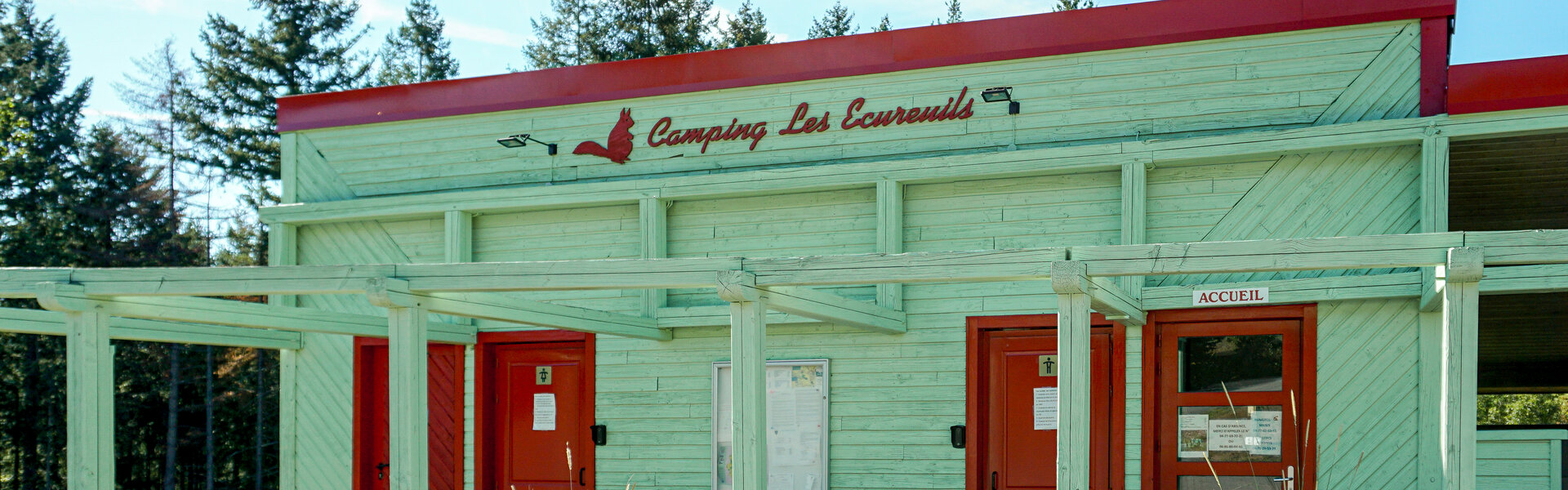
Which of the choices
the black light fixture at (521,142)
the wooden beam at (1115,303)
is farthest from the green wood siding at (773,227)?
the wooden beam at (1115,303)

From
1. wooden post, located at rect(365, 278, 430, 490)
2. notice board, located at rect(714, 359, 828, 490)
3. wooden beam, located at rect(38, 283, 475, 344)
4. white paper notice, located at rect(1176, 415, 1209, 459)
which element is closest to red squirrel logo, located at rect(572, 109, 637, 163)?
notice board, located at rect(714, 359, 828, 490)

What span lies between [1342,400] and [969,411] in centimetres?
254

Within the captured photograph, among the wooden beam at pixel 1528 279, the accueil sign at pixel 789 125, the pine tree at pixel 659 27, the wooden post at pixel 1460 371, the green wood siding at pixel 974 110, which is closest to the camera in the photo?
the wooden post at pixel 1460 371

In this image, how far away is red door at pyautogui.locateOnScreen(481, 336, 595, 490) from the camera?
1084 centimetres

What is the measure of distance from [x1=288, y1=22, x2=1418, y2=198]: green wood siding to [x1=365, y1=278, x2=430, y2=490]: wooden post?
3741mm

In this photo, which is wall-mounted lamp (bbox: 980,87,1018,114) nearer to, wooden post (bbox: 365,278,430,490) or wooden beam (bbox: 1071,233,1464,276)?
wooden beam (bbox: 1071,233,1464,276)

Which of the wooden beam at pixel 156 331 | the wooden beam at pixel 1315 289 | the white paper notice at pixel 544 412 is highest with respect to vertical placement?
the wooden beam at pixel 1315 289

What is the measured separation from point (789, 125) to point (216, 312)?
14.8 feet

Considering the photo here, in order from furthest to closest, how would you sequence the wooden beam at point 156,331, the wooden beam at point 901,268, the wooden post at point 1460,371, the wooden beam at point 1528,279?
the wooden beam at point 156,331
the wooden beam at point 1528,279
the wooden beam at point 901,268
the wooden post at point 1460,371

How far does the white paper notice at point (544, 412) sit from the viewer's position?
36.1 feet

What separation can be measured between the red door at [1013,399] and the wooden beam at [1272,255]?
281 centimetres

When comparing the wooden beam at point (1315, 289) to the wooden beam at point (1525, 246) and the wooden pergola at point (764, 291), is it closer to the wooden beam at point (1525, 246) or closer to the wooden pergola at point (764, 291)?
the wooden pergola at point (764, 291)

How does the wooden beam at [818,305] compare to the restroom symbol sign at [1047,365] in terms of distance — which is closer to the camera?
the wooden beam at [818,305]

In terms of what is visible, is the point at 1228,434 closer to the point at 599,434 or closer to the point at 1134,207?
the point at 1134,207
